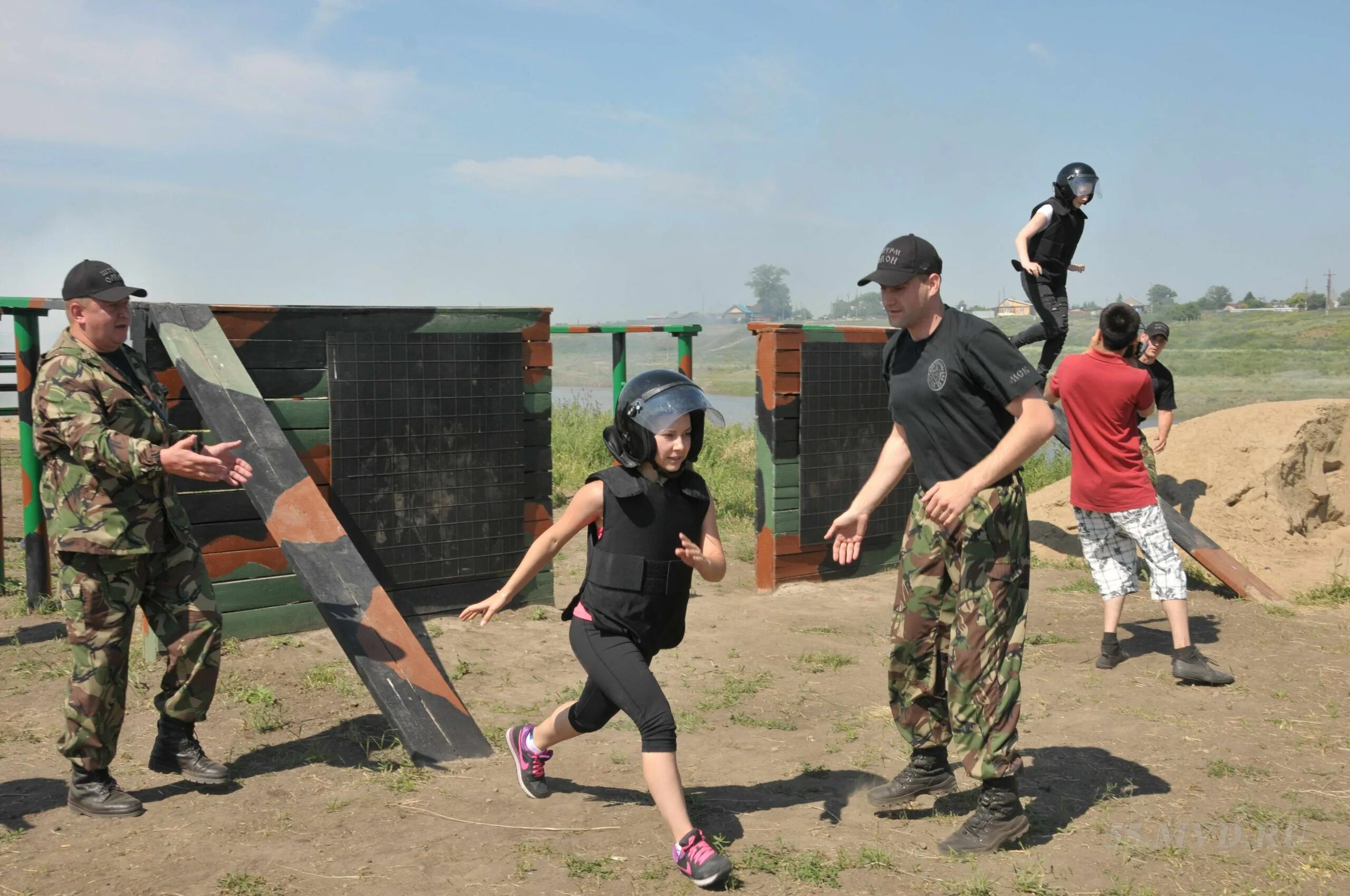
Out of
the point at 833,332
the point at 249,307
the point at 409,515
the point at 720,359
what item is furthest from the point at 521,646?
the point at 720,359

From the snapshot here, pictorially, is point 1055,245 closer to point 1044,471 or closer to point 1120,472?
point 1120,472

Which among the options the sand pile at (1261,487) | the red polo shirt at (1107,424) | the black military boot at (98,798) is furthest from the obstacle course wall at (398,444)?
the sand pile at (1261,487)

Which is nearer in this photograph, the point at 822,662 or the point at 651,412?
the point at 651,412

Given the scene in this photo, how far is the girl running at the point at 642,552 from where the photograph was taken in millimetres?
4027

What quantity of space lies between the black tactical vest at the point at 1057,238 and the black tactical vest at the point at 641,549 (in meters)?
5.66

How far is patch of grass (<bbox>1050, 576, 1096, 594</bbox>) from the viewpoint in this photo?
9211 millimetres

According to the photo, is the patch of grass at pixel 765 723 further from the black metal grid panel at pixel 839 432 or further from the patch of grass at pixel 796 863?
the black metal grid panel at pixel 839 432

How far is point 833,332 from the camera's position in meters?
9.22

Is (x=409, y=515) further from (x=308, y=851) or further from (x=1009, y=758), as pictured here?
(x=1009, y=758)

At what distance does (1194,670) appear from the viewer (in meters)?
6.53

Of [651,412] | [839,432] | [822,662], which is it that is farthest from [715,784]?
[839,432]

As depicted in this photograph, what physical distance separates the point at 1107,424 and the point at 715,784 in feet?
10.7

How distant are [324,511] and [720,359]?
79.2 ft

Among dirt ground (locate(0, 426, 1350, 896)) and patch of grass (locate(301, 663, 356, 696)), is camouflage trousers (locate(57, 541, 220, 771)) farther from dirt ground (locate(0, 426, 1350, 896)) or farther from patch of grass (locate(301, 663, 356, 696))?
patch of grass (locate(301, 663, 356, 696))
